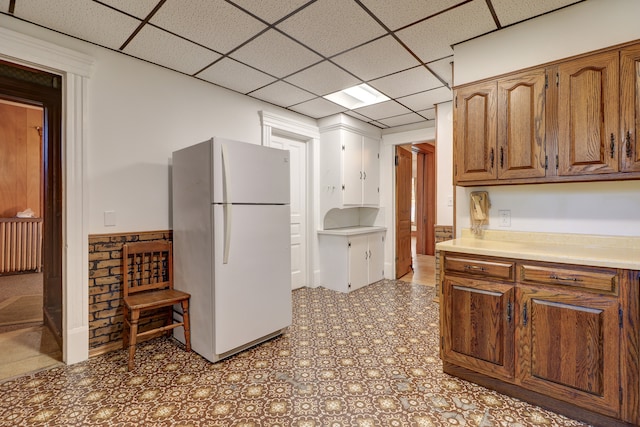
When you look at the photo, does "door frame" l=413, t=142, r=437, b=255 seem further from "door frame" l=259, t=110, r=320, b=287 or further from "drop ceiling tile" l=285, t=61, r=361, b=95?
"drop ceiling tile" l=285, t=61, r=361, b=95

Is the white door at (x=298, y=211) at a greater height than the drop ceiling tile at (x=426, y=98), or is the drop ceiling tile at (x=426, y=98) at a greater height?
the drop ceiling tile at (x=426, y=98)

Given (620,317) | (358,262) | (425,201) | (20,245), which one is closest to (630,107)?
(620,317)

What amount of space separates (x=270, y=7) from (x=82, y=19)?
4.33 feet

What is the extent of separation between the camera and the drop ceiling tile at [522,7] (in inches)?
77.9

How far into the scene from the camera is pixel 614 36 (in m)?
1.91

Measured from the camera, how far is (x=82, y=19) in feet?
7.00

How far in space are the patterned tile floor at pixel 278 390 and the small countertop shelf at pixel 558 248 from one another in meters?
0.91

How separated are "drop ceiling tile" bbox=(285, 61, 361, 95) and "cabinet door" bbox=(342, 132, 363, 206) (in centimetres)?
104

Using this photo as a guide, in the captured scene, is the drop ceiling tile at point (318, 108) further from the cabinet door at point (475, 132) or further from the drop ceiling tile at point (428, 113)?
the cabinet door at point (475, 132)

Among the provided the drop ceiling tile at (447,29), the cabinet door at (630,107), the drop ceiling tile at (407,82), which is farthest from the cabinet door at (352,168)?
the cabinet door at (630,107)

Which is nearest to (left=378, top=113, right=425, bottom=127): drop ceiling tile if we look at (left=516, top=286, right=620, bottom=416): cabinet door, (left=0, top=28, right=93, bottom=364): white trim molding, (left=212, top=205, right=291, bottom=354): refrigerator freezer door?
(left=212, top=205, right=291, bottom=354): refrigerator freezer door

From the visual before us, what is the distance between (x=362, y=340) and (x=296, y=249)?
6.18ft

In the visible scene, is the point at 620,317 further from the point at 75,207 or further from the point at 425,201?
the point at 425,201

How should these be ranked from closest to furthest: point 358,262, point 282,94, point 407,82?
point 407,82
point 282,94
point 358,262
